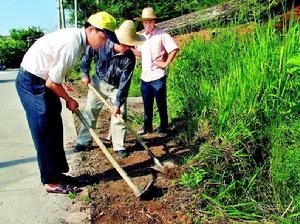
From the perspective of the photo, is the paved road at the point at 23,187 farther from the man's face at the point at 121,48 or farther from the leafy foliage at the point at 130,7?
the leafy foliage at the point at 130,7

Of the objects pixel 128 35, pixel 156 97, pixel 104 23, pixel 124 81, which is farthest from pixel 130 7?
pixel 104 23

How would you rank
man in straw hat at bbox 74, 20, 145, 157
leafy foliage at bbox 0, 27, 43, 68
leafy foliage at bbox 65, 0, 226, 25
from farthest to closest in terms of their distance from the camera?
leafy foliage at bbox 0, 27, 43, 68 < leafy foliage at bbox 65, 0, 226, 25 < man in straw hat at bbox 74, 20, 145, 157

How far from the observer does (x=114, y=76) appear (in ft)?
16.1

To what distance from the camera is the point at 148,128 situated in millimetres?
6012

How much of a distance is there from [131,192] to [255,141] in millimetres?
1330

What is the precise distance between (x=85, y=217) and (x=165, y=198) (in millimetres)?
790

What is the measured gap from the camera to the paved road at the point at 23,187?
3.51m

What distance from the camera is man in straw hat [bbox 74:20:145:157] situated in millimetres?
4523

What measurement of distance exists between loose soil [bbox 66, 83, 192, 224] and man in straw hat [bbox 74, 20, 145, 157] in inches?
11.4

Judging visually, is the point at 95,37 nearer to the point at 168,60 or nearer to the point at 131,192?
the point at 131,192

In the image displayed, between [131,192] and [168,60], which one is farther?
[168,60]

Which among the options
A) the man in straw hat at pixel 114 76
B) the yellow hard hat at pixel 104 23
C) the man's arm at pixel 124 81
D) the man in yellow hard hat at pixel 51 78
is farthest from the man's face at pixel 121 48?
the yellow hard hat at pixel 104 23

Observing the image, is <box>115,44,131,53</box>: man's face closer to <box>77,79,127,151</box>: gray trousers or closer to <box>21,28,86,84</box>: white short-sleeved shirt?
<box>77,79,127,151</box>: gray trousers

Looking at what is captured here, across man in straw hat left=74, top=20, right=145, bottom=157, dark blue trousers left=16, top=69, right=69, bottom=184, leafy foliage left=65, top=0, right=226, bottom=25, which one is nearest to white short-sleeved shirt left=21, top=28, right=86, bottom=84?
dark blue trousers left=16, top=69, right=69, bottom=184
